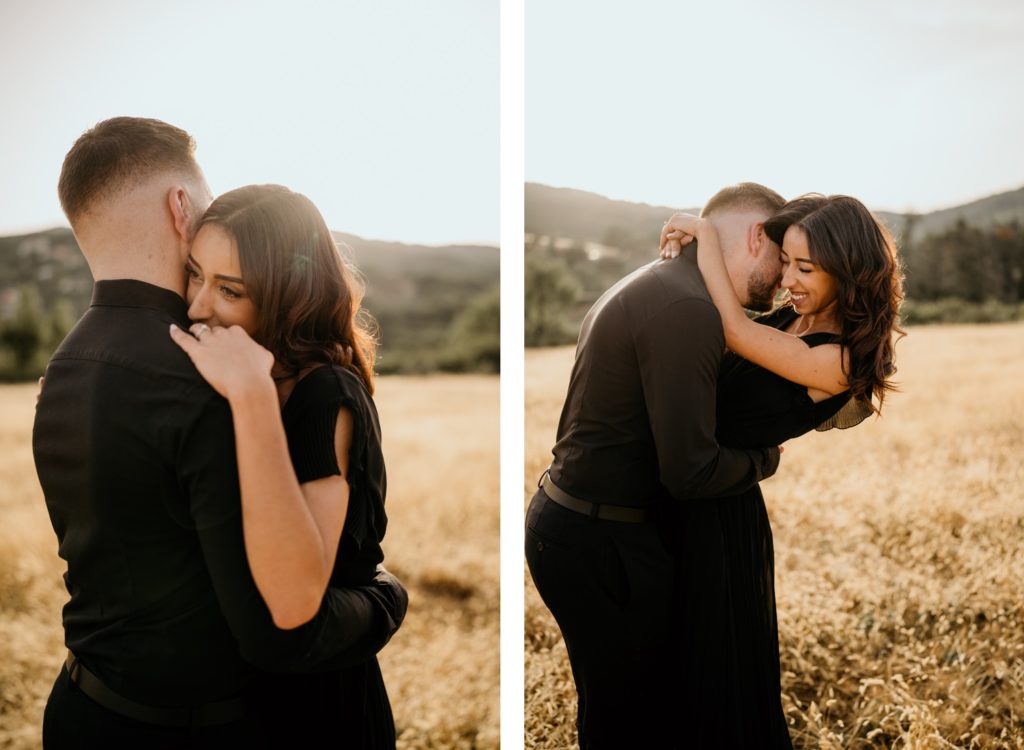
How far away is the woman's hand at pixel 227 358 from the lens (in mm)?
1271

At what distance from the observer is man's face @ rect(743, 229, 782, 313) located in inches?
83.1

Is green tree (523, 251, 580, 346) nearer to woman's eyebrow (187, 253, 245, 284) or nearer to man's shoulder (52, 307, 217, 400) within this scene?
woman's eyebrow (187, 253, 245, 284)

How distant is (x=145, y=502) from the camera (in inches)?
51.5

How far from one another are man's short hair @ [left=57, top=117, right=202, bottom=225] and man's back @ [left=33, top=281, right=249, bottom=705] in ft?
0.57

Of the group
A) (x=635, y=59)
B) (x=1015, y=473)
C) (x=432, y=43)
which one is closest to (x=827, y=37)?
(x=635, y=59)

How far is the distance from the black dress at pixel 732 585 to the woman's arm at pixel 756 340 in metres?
0.05

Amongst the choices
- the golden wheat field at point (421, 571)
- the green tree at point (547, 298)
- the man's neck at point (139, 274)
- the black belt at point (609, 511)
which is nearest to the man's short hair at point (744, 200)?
the black belt at point (609, 511)

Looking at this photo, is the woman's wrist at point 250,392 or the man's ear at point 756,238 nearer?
the woman's wrist at point 250,392

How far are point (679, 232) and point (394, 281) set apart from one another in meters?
3.68

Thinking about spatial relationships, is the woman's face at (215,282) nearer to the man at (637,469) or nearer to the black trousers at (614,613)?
the man at (637,469)

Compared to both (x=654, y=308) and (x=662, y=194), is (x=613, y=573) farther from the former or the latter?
(x=662, y=194)

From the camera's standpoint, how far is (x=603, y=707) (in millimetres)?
2152

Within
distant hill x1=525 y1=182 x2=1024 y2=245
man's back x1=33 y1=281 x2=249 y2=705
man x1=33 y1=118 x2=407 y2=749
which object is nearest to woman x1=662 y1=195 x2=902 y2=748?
man x1=33 y1=118 x2=407 y2=749

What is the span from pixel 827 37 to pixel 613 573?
3.30m
